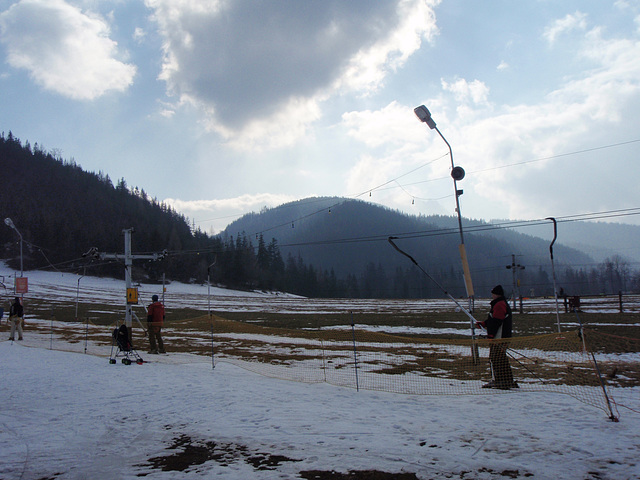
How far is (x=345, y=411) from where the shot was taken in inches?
275

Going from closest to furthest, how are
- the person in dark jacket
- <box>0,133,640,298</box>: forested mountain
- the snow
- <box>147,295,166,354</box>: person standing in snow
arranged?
the snow < the person in dark jacket < <box>147,295,166,354</box>: person standing in snow < <box>0,133,640,298</box>: forested mountain

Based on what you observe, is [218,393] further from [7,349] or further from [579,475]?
[7,349]

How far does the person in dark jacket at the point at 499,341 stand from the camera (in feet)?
26.6

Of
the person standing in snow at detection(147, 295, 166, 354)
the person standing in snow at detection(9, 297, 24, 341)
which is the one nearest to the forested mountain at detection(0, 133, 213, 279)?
the person standing in snow at detection(9, 297, 24, 341)

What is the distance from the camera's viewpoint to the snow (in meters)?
4.69

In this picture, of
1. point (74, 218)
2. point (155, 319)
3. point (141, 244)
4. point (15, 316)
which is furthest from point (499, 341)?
point (74, 218)

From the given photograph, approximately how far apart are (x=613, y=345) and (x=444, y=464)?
13.8 metres

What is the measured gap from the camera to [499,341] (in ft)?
25.8

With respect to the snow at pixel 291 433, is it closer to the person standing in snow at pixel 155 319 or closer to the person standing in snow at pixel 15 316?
the person standing in snow at pixel 155 319

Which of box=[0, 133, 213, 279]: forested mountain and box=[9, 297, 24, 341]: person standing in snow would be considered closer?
box=[9, 297, 24, 341]: person standing in snow

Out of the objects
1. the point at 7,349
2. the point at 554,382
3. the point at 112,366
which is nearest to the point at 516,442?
the point at 554,382

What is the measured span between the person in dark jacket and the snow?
0.47 m

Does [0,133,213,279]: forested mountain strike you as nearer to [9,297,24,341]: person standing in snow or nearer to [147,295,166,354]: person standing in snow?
[9,297,24,341]: person standing in snow

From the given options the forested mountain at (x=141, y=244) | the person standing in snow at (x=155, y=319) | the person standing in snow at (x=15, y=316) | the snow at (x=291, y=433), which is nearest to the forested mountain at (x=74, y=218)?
the forested mountain at (x=141, y=244)
